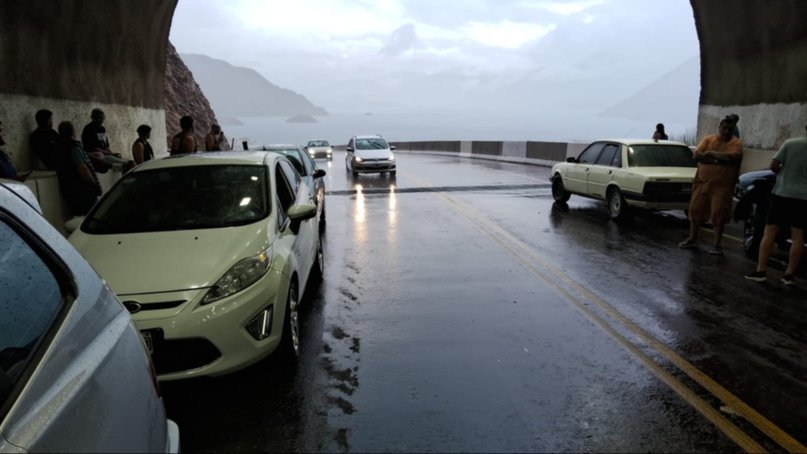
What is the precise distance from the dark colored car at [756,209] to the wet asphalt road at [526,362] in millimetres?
333

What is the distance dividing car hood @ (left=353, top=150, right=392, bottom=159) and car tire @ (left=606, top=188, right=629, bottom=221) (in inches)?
471

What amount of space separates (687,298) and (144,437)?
589cm

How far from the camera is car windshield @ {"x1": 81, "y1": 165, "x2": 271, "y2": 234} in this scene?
4.98 m

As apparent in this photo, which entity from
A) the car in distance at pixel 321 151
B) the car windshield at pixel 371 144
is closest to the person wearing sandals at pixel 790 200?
the car windshield at pixel 371 144

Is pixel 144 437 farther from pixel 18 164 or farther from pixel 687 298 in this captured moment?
pixel 18 164

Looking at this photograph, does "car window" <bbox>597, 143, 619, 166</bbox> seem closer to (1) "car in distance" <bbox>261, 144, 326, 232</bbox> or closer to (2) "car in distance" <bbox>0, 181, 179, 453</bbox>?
(1) "car in distance" <bbox>261, 144, 326, 232</bbox>

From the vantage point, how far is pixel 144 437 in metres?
1.81

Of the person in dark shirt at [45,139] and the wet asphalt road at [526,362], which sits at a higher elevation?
the person in dark shirt at [45,139]

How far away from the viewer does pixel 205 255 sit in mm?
4293

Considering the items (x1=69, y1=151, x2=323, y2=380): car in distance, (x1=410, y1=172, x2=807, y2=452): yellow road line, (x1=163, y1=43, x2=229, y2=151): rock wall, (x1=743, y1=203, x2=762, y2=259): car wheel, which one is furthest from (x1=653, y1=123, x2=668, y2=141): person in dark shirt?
(x1=163, y1=43, x2=229, y2=151): rock wall

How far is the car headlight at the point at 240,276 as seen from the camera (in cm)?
400

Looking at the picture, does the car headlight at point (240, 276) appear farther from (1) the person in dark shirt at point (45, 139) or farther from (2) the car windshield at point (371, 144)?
(2) the car windshield at point (371, 144)

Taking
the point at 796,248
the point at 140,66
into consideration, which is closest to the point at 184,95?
the point at 140,66

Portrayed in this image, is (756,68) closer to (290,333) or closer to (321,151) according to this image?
(290,333)
